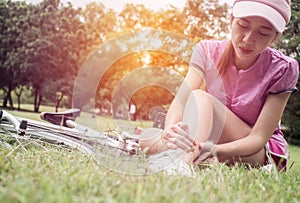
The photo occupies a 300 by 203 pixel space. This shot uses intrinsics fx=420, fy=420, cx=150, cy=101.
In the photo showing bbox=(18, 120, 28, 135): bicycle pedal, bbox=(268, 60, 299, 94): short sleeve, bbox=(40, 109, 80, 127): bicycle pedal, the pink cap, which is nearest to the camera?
the pink cap

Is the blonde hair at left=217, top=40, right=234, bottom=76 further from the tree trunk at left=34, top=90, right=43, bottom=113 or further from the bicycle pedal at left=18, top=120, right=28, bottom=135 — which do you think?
the tree trunk at left=34, top=90, right=43, bottom=113

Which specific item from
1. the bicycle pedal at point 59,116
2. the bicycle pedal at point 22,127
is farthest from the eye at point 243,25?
the bicycle pedal at point 59,116

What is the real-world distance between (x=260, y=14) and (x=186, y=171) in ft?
1.68

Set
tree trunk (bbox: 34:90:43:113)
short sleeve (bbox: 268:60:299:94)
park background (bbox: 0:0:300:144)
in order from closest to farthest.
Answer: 1. short sleeve (bbox: 268:60:299:94)
2. park background (bbox: 0:0:300:144)
3. tree trunk (bbox: 34:90:43:113)

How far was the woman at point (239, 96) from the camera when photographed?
3.95ft

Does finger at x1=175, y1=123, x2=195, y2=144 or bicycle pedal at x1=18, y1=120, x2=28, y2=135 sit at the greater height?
→ finger at x1=175, y1=123, x2=195, y2=144

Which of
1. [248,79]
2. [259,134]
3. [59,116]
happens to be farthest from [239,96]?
[59,116]

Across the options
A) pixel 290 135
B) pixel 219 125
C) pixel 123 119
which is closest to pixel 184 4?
pixel 290 135

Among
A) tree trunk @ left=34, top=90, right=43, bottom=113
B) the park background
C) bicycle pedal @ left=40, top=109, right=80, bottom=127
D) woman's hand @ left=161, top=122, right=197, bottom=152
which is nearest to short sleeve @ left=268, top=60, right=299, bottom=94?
woman's hand @ left=161, top=122, right=197, bottom=152

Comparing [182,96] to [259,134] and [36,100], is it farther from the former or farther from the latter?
[36,100]

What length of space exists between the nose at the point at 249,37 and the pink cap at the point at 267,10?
A: 5 cm

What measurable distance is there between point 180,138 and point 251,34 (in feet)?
1.28

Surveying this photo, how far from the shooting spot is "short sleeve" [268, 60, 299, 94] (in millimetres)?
1359

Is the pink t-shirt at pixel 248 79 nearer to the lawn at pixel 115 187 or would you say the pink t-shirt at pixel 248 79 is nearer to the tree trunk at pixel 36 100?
the lawn at pixel 115 187
